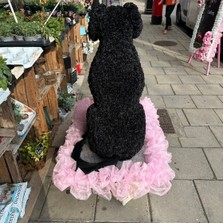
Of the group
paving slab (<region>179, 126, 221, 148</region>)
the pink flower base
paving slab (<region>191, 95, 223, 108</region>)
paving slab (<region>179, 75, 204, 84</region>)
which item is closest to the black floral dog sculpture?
the pink flower base

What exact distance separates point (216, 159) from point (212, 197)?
0.63m

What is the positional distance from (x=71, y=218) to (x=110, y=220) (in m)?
0.36

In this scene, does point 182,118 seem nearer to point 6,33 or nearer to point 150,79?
point 150,79

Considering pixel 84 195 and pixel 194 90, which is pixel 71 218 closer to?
pixel 84 195

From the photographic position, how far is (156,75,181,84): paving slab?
5.22 metres

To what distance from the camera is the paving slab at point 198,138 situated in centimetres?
327

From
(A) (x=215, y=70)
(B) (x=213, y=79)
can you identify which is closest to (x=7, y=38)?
(B) (x=213, y=79)

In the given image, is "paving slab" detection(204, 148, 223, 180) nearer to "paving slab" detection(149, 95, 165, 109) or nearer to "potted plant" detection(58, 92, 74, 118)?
"paving slab" detection(149, 95, 165, 109)

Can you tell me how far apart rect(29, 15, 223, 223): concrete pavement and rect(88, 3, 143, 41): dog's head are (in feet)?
5.24

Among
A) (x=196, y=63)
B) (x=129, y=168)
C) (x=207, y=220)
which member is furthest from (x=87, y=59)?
(x=207, y=220)

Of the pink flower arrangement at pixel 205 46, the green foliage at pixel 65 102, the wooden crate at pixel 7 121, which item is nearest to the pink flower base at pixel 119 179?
the wooden crate at pixel 7 121

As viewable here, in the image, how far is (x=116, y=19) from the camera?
2051mm

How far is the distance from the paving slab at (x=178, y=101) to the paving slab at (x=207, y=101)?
0.34 ft

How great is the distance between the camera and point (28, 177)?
9.00 feet
